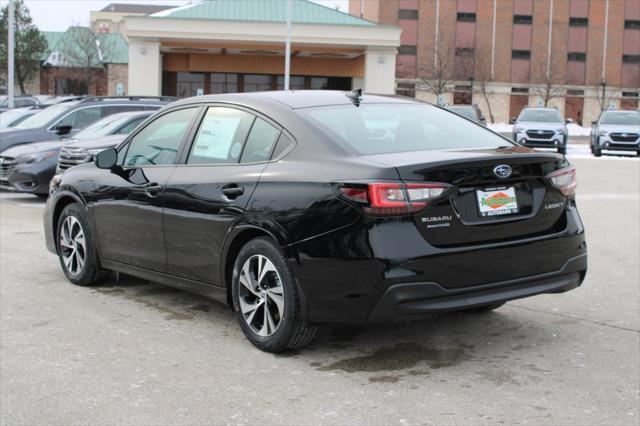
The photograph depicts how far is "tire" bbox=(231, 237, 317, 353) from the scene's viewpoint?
5012mm

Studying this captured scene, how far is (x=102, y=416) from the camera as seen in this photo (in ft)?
13.6

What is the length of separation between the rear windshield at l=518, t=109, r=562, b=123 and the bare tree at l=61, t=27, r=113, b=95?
163 ft

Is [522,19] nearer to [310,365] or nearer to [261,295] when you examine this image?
[261,295]

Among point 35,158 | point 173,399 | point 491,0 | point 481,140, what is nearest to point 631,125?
point 35,158

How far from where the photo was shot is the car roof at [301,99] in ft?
18.8

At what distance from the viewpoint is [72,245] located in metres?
7.27

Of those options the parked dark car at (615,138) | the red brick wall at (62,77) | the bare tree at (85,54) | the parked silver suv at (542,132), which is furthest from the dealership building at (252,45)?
the red brick wall at (62,77)

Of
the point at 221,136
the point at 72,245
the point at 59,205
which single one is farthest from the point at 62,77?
the point at 221,136

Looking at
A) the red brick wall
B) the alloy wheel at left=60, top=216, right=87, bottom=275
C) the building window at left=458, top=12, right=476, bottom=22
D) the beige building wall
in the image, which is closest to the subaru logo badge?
the alloy wheel at left=60, top=216, right=87, bottom=275

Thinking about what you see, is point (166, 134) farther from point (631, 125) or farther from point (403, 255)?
point (631, 125)

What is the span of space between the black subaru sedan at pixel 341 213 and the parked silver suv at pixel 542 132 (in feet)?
87.8

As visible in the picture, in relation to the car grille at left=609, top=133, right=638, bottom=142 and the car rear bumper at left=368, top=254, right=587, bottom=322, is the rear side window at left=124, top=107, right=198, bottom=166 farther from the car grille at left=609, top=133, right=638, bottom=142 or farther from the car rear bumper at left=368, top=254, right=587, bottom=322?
the car grille at left=609, top=133, right=638, bottom=142

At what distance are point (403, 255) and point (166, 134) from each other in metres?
2.48

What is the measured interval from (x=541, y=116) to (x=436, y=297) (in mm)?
29985
